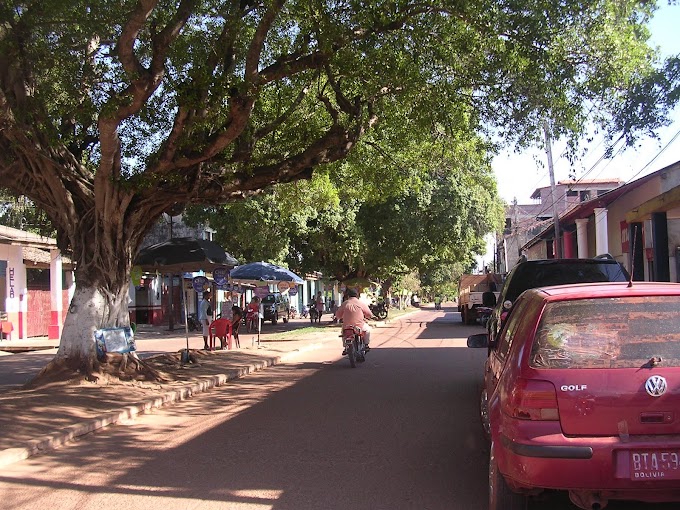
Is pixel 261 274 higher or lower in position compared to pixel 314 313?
higher

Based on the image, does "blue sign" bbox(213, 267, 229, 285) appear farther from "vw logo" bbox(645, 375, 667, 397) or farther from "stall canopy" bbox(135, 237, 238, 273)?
"vw logo" bbox(645, 375, 667, 397)

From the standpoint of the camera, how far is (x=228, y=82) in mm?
10641

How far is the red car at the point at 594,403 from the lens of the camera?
395cm

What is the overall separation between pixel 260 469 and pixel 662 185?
1698 centimetres

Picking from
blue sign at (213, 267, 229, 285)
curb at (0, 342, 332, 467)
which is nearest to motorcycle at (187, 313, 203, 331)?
blue sign at (213, 267, 229, 285)

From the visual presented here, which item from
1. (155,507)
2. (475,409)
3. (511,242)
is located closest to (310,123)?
(475,409)

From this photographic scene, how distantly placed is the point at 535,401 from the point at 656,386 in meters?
0.72

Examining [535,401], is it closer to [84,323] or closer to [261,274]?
[84,323]

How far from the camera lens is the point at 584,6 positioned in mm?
9602

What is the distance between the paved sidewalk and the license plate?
235 inches

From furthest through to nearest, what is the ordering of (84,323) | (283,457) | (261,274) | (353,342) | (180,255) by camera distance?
(261,274)
(180,255)
(353,342)
(84,323)
(283,457)

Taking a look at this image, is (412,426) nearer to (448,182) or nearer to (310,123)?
(310,123)

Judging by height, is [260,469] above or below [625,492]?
below

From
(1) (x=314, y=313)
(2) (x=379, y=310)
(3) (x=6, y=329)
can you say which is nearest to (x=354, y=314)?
(3) (x=6, y=329)
